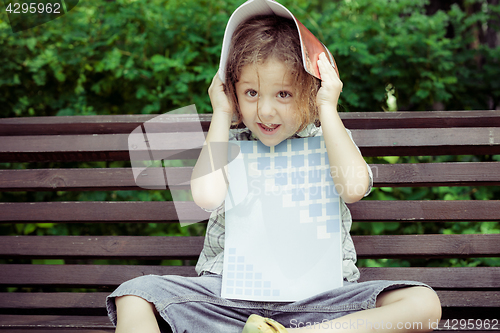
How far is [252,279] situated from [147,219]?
0.66 metres

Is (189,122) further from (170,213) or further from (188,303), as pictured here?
(188,303)

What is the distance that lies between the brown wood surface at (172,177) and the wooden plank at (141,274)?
375 millimetres

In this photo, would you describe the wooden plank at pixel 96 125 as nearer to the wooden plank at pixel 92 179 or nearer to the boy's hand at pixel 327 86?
the wooden plank at pixel 92 179

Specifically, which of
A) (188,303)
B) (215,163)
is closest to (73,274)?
(188,303)

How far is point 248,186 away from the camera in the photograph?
5.06ft

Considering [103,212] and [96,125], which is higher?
[96,125]

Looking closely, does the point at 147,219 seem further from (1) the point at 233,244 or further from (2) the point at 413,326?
(2) the point at 413,326

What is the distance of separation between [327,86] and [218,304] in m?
0.85

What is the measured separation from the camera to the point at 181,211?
183 cm

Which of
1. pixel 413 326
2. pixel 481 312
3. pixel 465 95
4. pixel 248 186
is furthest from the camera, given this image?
pixel 465 95

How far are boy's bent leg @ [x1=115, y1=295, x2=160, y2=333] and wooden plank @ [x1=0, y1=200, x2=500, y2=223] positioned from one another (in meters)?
0.64

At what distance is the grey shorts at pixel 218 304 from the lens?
4.05 ft

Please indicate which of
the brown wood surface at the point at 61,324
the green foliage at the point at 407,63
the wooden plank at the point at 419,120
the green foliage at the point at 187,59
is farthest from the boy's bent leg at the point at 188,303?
the green foliage at the point at 407,63

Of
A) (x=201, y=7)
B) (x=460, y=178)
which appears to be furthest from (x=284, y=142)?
(x=201, y=7)
